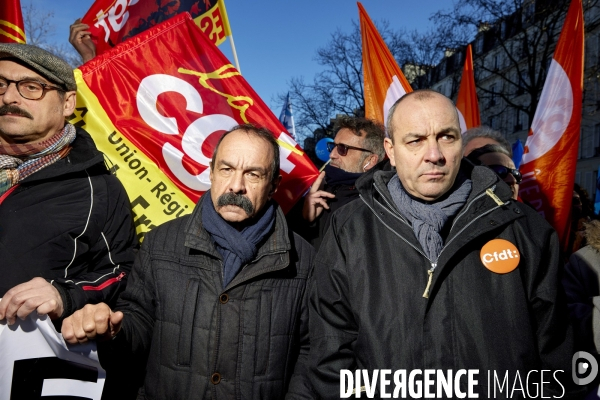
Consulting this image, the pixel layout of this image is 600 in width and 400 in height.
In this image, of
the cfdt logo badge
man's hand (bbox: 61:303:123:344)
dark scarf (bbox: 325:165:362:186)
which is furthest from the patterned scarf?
the cfdt logo badge

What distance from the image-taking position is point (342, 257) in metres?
2.20

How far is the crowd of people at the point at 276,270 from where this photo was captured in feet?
6.55

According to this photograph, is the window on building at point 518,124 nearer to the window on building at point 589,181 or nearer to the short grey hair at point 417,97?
the window on building at point 589,181

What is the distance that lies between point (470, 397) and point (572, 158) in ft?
11.0

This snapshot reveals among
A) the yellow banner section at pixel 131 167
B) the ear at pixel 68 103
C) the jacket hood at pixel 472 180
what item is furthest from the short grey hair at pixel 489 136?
the ear at pixel 68 103

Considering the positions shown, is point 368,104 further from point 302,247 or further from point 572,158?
point 302,247

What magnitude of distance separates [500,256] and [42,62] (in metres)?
2.31

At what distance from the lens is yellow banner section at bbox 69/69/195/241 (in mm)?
3217

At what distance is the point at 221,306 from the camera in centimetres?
230

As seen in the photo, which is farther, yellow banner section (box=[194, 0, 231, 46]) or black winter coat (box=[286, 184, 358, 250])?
yellow banner section (box=[194, 0, 231, 46])

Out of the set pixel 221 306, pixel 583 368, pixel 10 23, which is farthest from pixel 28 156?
pixel 583 368

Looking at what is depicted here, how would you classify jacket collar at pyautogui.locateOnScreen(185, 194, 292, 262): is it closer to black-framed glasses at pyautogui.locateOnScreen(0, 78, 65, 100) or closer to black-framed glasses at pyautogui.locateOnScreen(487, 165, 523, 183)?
black-framed glasses at pyautogui.locateOnScreen(0, 78, 65, 100)

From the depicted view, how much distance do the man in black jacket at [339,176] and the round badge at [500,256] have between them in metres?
1.28

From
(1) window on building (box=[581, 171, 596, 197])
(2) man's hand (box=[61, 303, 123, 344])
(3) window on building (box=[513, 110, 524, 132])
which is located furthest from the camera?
(3) window on building (box=[513, 110, 524, 132])
